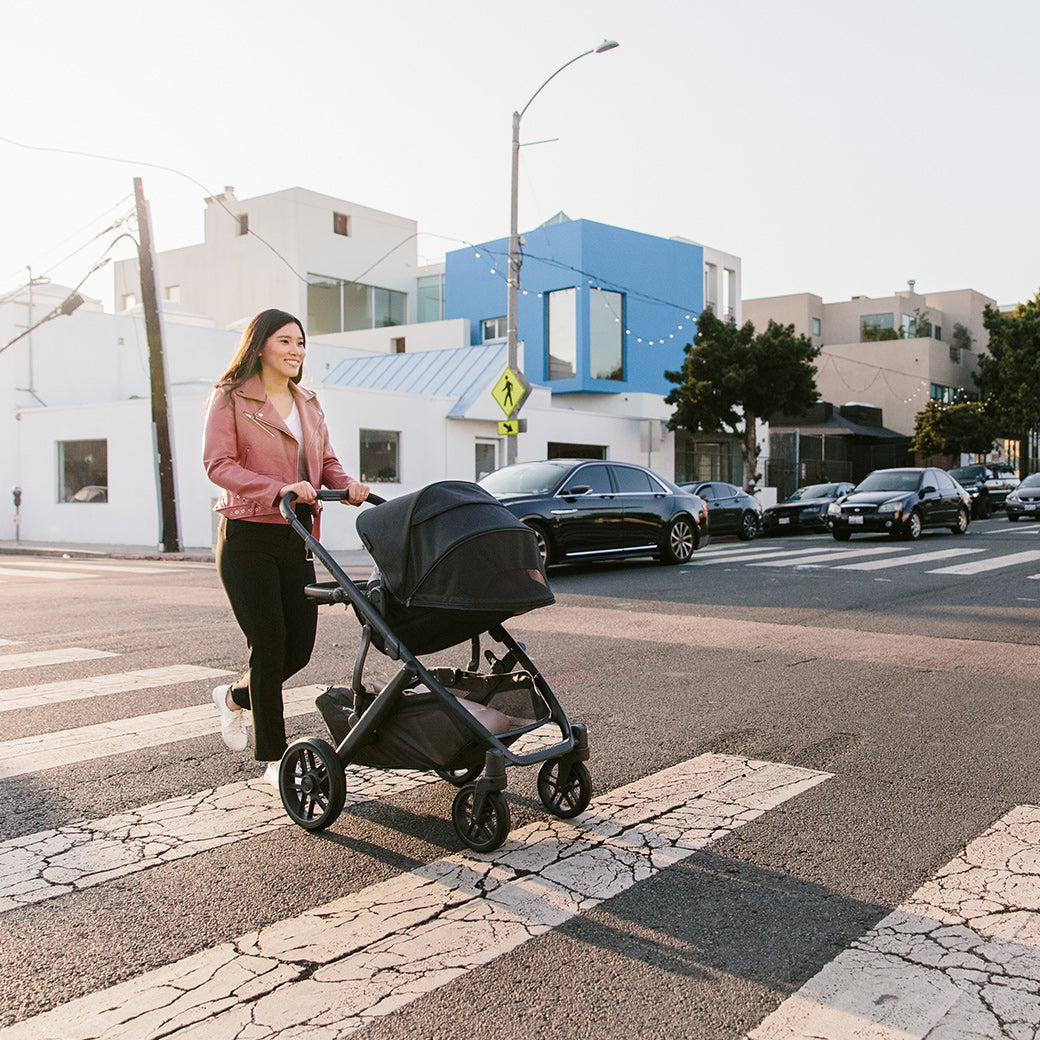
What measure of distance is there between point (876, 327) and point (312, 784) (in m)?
61.6

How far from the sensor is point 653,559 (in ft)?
58.2

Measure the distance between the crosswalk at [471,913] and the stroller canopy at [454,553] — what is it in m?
0.93

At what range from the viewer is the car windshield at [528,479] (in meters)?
14.8

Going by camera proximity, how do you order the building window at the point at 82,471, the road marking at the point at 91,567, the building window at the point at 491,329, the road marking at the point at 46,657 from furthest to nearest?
the building window at the point at 491,329 → the building window at the point at 82,471 → the road marking at the point at 91,567 → the road marking at the point at 46,657


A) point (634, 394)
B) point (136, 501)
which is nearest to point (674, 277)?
point (634, 394)

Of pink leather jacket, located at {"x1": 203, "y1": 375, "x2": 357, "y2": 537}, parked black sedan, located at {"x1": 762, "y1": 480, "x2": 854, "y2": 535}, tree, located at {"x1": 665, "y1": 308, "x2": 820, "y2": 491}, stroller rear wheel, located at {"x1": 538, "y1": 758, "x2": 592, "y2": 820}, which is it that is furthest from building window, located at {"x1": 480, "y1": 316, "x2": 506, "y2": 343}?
stroller rear wheel, located at {"x1": 538, "y1": 758, "x2": 592, "y2": 820}

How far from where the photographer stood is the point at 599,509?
15172 millimetres

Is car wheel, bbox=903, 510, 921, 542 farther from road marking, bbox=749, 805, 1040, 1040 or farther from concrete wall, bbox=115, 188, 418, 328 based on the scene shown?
concrete wall, bbox=115, 188, 418, 328

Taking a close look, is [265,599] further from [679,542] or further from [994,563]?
[994,563]

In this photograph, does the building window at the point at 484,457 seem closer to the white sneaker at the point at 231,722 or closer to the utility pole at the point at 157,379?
the utility pole at the point at 157,379

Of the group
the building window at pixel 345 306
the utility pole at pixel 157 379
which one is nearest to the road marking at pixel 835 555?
the utility pole at pixel 157 379

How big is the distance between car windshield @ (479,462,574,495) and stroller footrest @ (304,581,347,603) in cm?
1053

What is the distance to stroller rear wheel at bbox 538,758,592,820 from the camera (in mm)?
4031

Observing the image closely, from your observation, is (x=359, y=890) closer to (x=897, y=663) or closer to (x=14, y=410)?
(x=897, y=663)
